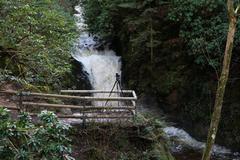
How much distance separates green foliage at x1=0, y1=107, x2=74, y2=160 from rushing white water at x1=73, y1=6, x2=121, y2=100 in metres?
11.8

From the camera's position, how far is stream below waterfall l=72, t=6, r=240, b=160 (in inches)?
530

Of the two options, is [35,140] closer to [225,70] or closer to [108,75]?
[225,70]

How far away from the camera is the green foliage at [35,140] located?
4.62 meters

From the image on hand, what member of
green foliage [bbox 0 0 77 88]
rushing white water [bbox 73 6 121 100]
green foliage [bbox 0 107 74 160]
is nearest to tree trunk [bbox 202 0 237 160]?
green foliage [bbox 0 107 74 160]

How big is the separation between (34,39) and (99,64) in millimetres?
8322

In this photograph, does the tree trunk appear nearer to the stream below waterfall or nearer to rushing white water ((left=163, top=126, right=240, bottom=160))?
the stream below waterfall

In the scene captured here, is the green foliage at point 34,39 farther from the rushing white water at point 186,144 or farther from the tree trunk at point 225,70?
the rushing white water at point 186,144

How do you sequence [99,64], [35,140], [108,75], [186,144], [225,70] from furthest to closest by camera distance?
[99,64]
[108,75]
[186,144]
[225,70]
[35,140]

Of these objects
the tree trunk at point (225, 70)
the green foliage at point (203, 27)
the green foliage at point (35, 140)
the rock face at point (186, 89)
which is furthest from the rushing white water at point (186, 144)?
the green foliage at point (35, 140)

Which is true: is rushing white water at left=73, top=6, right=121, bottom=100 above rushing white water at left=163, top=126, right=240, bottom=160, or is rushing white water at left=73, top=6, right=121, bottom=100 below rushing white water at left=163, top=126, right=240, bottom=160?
above

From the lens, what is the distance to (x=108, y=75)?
56.7ft

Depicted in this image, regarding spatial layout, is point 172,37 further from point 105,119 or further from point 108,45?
point 105,119

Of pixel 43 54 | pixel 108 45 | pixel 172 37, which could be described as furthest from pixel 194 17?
pixel 43 54

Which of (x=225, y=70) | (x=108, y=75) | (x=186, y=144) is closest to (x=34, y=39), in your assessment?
(x=225, y=70)
